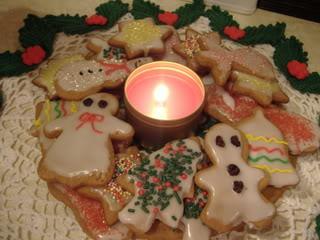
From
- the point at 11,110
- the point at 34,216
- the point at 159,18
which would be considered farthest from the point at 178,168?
the point at 159,18

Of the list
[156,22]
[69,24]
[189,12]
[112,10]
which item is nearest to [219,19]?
[189,12]

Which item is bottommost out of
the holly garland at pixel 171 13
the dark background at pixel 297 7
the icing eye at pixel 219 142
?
the dark background at pixel 297 7

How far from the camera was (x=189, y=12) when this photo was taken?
1.53 m

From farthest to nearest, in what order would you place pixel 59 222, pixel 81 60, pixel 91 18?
pixel 91 18, pixel 81 60, pixel 59 222

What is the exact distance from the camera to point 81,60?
1.23 meters

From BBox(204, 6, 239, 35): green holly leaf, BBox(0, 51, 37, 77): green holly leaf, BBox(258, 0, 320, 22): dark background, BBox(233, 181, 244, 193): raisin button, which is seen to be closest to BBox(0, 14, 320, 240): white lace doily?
BBox(0, 51, 37, 77): green holly leaf

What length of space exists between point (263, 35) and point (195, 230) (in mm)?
736

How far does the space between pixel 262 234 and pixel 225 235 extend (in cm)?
9

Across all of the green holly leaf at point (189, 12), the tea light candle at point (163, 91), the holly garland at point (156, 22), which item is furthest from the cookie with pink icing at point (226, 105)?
the green holly leaf at point (189, 12)

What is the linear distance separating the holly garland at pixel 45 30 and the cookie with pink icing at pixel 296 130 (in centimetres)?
59

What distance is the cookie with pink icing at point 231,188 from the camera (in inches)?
38.7

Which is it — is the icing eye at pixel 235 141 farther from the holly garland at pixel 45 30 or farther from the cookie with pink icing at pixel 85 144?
the holly garland at pixel 45 30

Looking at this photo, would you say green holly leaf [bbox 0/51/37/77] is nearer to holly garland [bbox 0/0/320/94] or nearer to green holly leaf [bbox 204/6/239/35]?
holly garland [bbox 0/0/320/94]

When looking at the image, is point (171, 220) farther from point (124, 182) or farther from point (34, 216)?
point (34, 216)
